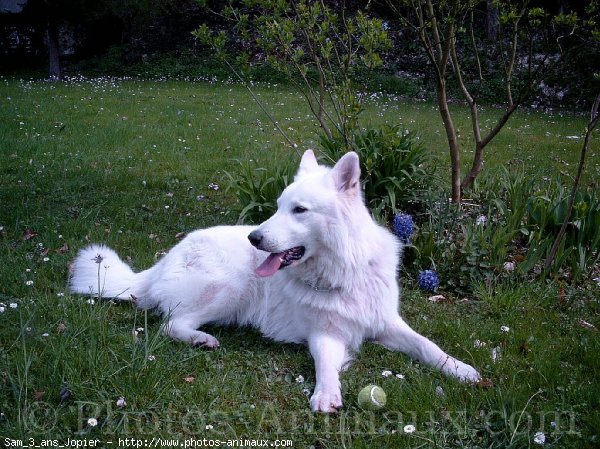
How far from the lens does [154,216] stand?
5176mm

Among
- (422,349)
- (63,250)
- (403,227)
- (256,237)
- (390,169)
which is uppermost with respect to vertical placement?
(256,237)

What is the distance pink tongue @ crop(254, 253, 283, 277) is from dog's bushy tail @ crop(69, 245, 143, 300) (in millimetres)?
1039

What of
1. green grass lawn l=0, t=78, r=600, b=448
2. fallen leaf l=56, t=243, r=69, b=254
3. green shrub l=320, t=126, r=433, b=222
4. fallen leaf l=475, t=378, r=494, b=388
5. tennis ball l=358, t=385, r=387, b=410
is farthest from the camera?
green shrub l=320, t=126, r=433, b=222

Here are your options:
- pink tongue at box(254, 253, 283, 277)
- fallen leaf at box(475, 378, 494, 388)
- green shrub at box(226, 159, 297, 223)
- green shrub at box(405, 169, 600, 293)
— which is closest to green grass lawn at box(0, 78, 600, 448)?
fallen leaf at box(475, 378, 494, 388)

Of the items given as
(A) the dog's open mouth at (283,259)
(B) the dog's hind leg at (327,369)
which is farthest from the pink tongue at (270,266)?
(B) the dog's hind leg at (327,369)

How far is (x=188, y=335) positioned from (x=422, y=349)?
52.5 inches

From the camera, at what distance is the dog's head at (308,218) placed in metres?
2.83

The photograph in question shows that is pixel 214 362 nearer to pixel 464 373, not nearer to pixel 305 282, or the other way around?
pixel 305 282

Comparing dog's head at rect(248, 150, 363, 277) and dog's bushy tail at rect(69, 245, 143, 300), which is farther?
dog's bushy tail at rect(69, 245, 143, 300)

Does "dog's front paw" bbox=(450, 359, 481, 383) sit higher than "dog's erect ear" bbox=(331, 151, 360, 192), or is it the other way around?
"dog's erect ear" bbox=(331, 151, 360, 192)

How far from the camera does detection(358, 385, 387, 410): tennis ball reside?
95.3 inches

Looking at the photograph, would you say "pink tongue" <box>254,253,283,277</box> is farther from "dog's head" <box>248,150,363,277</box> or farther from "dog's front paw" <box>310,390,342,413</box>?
"dog's front paw" <box>310,390,342,413</box>

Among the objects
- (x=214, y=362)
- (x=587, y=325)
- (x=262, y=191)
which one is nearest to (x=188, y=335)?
(x=214, y=362)

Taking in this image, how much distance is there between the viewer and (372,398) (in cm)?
243
